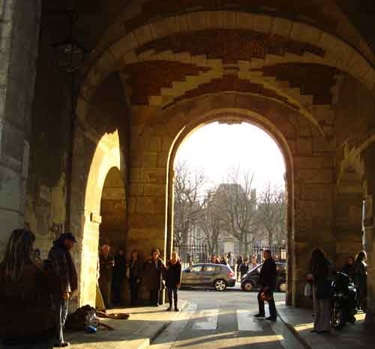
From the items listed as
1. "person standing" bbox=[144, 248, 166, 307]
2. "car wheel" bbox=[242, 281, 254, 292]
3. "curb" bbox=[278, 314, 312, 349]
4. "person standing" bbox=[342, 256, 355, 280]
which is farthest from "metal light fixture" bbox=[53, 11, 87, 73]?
"car wheel" bbox=[242, 281, 254, 292]

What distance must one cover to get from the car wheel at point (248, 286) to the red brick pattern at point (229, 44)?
526 inches

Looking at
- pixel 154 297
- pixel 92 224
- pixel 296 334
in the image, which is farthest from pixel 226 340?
pixel 154 297

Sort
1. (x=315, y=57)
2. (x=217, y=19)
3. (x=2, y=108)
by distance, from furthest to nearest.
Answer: (x=315, y=57) < (x=217, y=19) < (x=2, y=108)

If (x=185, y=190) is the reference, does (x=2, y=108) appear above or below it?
below

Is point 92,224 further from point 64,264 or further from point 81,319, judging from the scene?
point 64,264

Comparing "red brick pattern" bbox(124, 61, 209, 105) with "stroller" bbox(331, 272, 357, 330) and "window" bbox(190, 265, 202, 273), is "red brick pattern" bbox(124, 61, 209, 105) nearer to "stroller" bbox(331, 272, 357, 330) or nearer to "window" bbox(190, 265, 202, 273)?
"stroller" bbox(331, 272, 357, 330)

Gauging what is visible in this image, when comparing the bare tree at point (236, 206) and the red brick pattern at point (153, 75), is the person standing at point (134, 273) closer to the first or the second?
the red brick pattern at point (153, 75)

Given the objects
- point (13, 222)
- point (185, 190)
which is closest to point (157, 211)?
point (13, 222)

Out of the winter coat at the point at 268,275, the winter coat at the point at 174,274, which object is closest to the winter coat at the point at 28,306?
the winter coat at the point at 268,275

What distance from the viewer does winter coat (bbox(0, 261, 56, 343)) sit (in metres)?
3.67

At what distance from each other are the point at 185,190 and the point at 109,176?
1070 inches

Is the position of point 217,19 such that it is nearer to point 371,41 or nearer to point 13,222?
point 371,41

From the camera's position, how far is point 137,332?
907cm

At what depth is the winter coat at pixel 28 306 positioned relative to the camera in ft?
12.1
